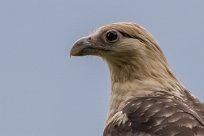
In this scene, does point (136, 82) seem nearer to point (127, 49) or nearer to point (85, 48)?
point (127, 49)

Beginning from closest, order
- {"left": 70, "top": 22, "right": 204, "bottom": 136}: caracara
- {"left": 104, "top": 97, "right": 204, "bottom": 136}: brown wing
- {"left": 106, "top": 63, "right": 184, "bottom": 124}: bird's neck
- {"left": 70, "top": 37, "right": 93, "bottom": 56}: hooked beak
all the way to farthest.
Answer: {"left": 104, "top": 97, "right": 204, "bottom": 136}: brown wing, {"left": 70, "top": 22, "right": 204, "bottom": 136}: caracara, {"left": 106, "top": 63, "right": 184, "bottom": 124}: bird's neck, {"left": 70, "top": 37, "right": 93, "bottom": 56}: hooked beak

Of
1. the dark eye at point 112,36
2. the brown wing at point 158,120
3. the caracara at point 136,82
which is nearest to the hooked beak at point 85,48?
the caracara at point 136,82

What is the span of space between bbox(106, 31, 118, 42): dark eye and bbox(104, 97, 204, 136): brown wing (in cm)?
127

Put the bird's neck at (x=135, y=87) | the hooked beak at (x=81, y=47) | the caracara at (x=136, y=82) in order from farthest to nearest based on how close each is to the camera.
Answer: the hooked beak at (x=81, y=47), the bird's neck at (x=135, y=87), the caracara at (x=136, y=82)

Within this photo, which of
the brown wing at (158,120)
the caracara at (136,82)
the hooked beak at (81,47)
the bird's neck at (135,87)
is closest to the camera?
the brown wing at (158,120)

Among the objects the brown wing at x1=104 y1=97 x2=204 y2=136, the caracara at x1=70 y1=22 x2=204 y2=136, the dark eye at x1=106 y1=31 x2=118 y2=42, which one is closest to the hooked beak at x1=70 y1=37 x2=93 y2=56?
the caracara at x1=70 y1=22 x2=204 y2=136

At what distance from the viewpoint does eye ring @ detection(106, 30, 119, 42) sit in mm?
18641

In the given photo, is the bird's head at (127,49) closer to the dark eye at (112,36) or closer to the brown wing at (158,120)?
the dark eye at (112,36)

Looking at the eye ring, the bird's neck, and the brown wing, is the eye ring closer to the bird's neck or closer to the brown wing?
the bird's neck

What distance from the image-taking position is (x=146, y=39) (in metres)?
18.6

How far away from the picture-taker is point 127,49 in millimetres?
18766

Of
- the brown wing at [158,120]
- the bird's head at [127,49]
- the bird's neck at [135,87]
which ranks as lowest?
the brown wing at [158,120]

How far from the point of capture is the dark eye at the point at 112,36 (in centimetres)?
1864

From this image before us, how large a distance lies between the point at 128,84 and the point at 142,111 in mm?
1349
